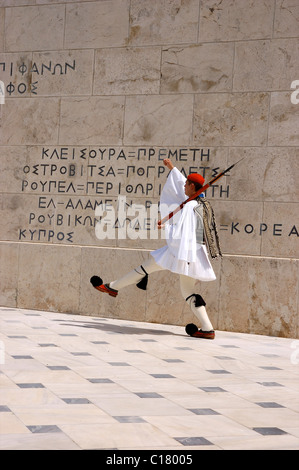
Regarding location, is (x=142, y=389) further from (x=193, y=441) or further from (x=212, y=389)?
(x=193, y=441)

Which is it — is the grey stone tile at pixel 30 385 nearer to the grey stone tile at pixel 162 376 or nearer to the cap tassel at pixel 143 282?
the grey stone tile at pixel 162 376

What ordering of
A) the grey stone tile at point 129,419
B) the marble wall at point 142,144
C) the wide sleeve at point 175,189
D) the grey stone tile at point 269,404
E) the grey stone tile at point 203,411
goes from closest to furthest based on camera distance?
1. the grey stone tile at point 129,419
2. the grey stone tile at point 203,411
3. the grey stone tile at point 269,404
4. the wide sleeve at point 175,189
5. the marble wall at point 142,144

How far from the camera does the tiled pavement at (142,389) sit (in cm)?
464

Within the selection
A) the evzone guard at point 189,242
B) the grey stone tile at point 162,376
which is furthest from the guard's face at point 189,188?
the grey stone tile at point 162,376

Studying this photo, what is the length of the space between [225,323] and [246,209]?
5.24ft

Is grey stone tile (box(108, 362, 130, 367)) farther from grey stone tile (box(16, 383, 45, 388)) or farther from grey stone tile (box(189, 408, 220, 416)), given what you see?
grey stone tile (box(189, 408, 220, 416))

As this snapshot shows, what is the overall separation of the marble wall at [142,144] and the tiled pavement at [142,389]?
0.94m

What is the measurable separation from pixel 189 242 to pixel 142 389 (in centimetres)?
323

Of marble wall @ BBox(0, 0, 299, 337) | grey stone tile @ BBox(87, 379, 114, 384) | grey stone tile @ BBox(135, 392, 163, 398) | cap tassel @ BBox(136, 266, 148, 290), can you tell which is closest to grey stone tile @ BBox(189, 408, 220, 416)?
grey stone tile @ BBox(135, 392, 163, 398)

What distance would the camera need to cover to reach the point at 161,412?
17.5ft

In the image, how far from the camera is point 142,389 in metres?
6.12

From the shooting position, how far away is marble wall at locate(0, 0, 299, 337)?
33.0ft

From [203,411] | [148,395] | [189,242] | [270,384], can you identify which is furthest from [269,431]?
[189,242]

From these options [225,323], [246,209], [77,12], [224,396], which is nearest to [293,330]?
[225,323]
